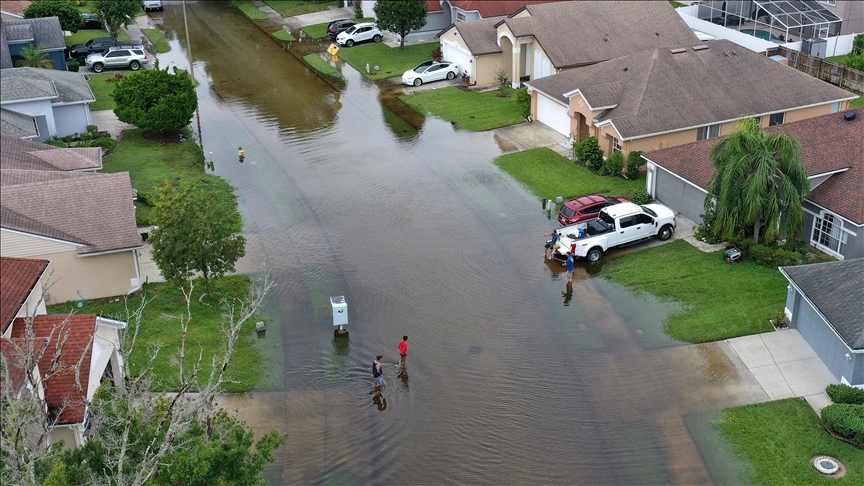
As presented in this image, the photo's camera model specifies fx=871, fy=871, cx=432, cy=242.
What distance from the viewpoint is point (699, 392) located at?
26.6m

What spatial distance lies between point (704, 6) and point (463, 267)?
42109 mm

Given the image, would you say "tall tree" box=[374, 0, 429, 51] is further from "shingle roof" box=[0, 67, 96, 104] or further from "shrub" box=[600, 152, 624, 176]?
"shrub" box=[600, 152, 624, 176]

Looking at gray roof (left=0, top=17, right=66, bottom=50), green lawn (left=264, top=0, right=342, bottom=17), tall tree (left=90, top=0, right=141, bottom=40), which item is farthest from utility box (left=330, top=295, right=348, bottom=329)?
green lawn (left=264, top=0, right=342, bottom=17)

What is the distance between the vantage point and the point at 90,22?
71938mm

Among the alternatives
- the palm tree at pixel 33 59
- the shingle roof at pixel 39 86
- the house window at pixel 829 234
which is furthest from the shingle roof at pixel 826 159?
the palm tree at pixel 33 59

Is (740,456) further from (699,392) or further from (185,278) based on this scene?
(185,278)

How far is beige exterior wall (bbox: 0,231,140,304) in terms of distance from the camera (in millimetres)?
A: 30828

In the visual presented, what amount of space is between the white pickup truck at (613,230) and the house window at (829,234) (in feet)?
18.1

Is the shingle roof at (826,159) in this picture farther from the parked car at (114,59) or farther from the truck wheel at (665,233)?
the parked car at (114,59)

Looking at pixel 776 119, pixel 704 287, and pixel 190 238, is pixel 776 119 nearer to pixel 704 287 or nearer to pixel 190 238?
pixel 704 287

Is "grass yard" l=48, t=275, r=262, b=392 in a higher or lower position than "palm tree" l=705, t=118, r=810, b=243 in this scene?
lower

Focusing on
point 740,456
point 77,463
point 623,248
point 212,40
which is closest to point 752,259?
point 623,248

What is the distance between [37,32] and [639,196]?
136ft

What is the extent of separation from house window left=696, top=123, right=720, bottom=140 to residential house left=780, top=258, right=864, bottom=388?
1545 centimetres
